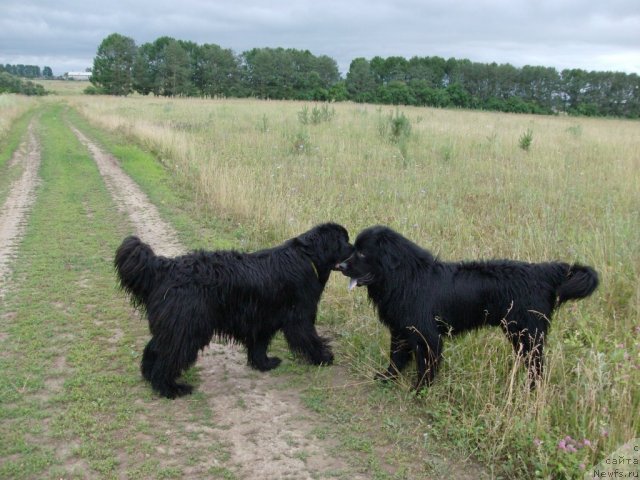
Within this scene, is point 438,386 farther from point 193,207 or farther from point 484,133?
point 484,133

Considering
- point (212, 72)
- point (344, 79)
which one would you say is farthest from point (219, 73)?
point (344, 79)

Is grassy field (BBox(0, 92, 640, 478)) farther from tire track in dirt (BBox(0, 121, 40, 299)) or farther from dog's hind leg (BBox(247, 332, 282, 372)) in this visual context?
tire track in dirt (BBox(0, 121, 40, 299))

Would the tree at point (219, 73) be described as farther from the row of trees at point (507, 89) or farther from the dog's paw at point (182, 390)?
the dog's paw at point (182, 390)

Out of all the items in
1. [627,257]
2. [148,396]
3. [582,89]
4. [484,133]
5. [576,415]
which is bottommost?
Result: [148,396]

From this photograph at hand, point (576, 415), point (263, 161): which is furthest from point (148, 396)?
point (263, 161)

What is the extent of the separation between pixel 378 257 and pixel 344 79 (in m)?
71.0

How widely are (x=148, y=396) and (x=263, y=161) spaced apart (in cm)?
966

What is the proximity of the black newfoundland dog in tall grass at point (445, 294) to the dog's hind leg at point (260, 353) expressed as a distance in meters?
1.02

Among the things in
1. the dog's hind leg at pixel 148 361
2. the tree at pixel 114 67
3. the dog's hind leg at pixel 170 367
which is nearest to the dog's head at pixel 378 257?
the dog's hind leg at pixel 170 367

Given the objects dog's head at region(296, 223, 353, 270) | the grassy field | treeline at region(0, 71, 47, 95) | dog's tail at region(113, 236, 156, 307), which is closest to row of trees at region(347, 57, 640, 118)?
the grassy field

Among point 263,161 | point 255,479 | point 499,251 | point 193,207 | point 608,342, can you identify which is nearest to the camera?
point 255,479

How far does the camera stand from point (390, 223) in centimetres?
813

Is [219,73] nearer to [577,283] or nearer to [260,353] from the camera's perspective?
[260,353]

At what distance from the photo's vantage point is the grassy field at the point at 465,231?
3.46m
